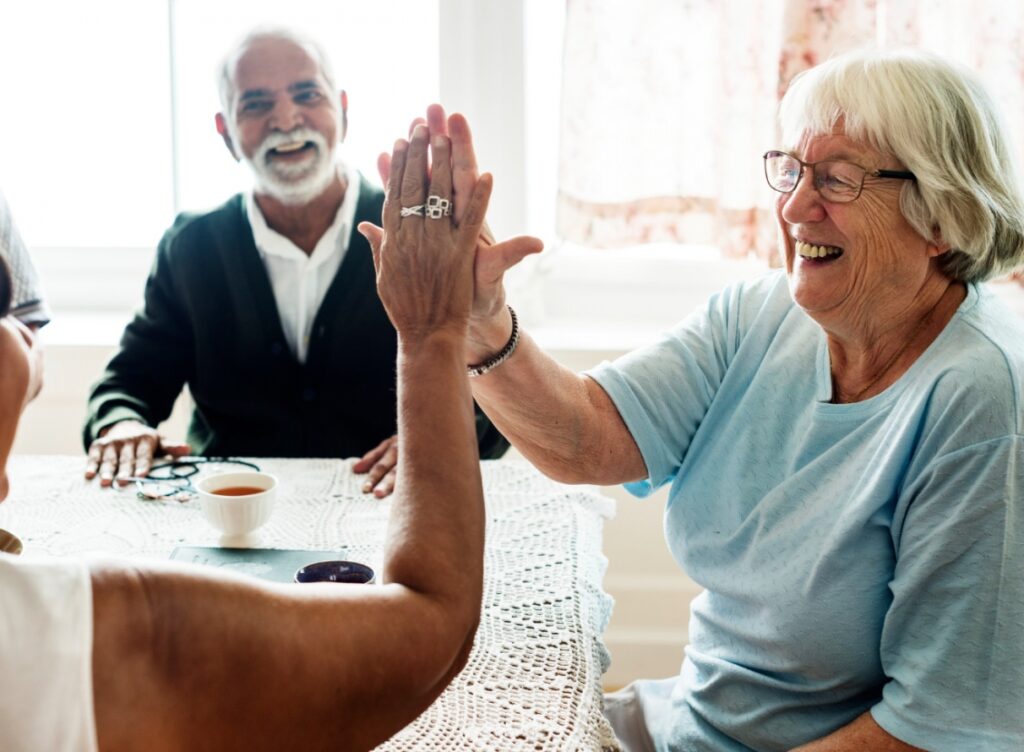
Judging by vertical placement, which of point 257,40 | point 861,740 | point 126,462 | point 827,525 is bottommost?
point 861,740

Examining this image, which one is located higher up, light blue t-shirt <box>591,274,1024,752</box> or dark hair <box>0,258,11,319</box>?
dark hair <box>0,258,11,319</box>

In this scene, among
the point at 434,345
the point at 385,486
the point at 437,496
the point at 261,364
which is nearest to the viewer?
the point at 437,496

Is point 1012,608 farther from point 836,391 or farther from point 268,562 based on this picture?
point 268,562

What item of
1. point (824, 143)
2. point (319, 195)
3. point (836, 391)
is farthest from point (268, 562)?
point (319, 195)

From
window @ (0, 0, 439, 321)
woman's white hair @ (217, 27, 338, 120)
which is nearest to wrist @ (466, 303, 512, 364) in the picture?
woman's white hair @ (217, 27, 338, 120)

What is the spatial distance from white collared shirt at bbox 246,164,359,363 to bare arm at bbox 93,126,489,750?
1354 millimetres

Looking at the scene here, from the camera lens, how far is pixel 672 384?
4.93ft

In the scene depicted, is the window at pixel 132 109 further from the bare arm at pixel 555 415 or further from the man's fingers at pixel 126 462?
the bare arm at pixel 555 415

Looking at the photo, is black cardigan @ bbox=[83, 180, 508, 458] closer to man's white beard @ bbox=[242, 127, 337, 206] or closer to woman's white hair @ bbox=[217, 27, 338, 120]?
man's white beard @ bbox=[242, 127, 337, 206]

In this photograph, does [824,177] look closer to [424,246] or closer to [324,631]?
[424,246]

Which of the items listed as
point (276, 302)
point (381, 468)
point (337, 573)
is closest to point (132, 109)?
point (276, 302)

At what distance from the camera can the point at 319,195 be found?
2.45m

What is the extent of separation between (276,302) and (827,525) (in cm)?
145

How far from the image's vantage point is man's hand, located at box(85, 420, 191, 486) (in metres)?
1.84
